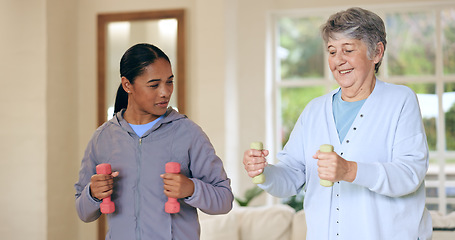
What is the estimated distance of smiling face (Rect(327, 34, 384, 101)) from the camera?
74.8 inches

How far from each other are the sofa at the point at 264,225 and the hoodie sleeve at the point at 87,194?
148 cm

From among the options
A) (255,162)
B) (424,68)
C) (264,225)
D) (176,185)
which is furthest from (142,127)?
(424,68)

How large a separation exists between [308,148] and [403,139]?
0.36 m

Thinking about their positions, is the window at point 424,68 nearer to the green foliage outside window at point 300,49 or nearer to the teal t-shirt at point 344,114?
the green foliage outside window at point 300,49

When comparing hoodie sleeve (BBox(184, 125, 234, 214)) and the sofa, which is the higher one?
hoodie sleeve (BBox(184, 125, 234, 214))

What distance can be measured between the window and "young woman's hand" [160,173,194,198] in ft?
13.5

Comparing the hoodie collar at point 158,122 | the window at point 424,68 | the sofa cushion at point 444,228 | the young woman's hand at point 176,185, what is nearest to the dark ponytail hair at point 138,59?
the hoodie collar at point 158,122

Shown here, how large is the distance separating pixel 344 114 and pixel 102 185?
0.91 meters

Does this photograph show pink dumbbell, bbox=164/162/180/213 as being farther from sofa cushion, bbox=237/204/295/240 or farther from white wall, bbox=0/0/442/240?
white wall, bbox=0/0/442/240

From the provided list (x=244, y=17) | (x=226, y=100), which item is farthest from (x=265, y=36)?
(x=226, y=100)

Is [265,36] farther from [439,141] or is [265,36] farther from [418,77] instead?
[439,141]

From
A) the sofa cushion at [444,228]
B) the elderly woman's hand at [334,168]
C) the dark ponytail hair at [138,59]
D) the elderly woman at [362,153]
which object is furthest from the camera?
the sofa cushion at [444,228]

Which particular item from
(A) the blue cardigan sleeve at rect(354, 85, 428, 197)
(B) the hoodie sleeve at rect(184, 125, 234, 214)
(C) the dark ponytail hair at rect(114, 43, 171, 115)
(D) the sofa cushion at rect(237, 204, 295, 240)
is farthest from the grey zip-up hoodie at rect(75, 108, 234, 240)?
(D) the sofa cushion at rect(237, 204, 295, 240)

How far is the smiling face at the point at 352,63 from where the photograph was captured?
1899 mm
